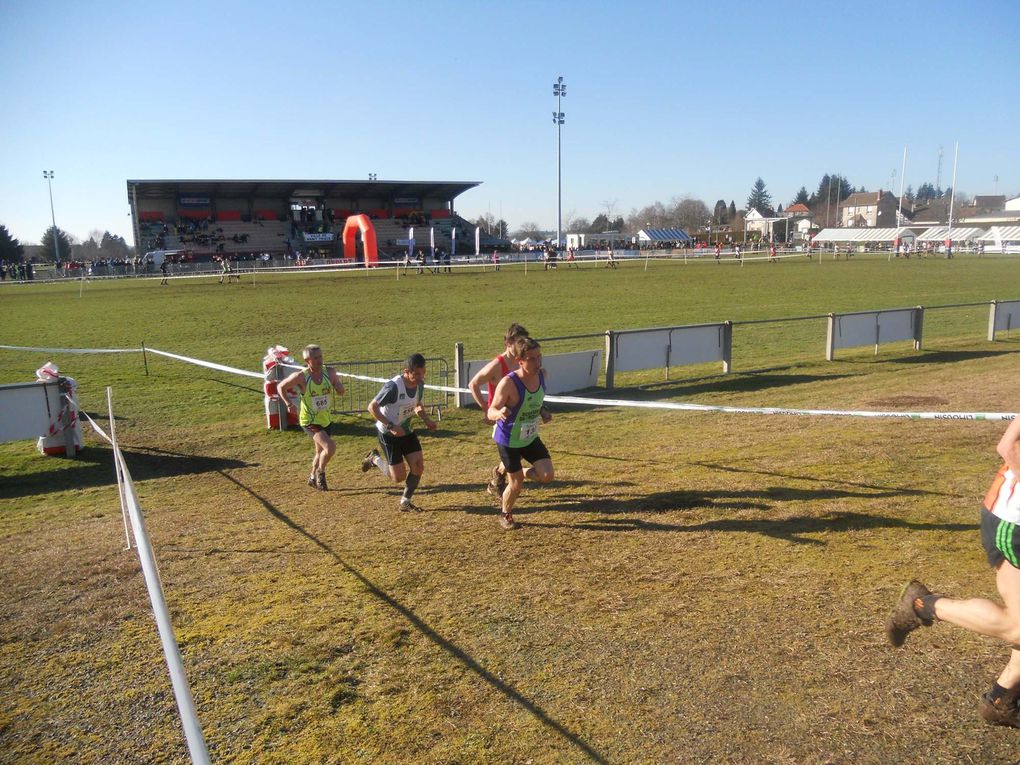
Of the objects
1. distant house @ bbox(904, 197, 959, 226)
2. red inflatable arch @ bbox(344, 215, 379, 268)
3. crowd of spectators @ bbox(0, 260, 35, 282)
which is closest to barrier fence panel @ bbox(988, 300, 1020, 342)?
Result: red inflatable arch @ bbox(344, 215, 379, 268)

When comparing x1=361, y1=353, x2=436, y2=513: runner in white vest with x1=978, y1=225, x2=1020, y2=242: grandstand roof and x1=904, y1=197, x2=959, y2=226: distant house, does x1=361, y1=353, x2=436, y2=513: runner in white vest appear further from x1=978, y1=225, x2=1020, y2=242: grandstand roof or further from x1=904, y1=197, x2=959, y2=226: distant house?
x1=904, y1=197, x2=959, y2=226: distant house

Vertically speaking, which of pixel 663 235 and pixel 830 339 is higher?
pixel 663 235

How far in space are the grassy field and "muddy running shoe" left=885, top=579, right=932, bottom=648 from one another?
0.66 ft

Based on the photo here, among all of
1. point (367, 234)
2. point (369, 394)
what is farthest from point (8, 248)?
point (369, 394)

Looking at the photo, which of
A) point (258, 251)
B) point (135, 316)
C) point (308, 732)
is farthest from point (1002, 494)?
point (258, 251)

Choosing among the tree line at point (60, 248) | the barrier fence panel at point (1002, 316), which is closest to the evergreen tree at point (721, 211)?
the tree line at point (60, 248)

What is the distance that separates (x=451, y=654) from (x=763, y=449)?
5965 millimetres

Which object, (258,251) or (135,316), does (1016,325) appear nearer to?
(135,316)

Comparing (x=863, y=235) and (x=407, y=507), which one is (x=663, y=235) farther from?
(x=407, y=507)

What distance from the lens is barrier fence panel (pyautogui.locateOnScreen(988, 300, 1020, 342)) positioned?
726 inches

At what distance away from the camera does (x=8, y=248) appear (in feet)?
258

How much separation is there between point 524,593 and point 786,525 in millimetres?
2647

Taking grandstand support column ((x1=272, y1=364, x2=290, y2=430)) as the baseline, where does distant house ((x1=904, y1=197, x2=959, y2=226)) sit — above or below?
above

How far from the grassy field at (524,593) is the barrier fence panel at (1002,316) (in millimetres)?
6736
